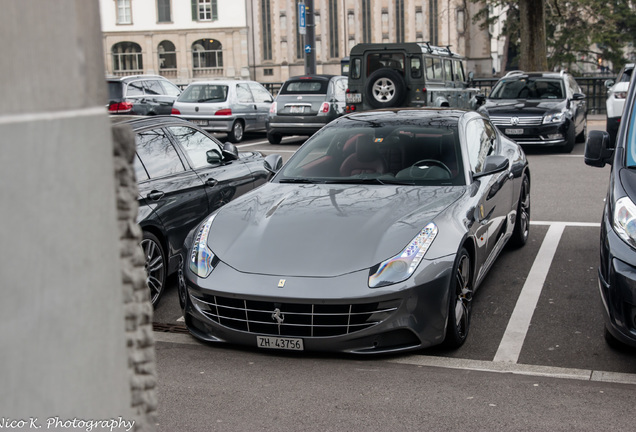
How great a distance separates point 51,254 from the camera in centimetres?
123

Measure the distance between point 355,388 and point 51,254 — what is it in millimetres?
3333

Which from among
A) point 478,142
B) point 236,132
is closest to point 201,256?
point 478,142

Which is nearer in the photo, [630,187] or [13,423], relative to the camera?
[13,423]

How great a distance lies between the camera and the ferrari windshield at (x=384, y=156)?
20.7 feet


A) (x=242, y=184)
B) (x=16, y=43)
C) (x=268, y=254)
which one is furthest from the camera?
(x=242, y=184)

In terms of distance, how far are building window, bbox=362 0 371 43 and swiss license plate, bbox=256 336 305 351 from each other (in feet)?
290

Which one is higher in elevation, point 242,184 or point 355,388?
point 242,184

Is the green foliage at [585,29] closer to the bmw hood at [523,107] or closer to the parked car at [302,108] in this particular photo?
the parked car at [302,108]

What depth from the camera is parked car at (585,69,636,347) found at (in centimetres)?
448

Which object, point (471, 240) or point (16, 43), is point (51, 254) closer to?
point (16, 43)

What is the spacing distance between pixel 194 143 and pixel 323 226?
2589mm

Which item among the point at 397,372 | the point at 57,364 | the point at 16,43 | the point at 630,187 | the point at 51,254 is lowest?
the point at 397,372

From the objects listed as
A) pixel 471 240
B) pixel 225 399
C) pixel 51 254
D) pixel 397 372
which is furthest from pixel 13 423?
pixel 471 240

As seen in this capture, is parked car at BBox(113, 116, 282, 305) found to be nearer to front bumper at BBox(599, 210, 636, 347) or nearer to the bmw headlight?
front bumper at BBox(599, 210, 636, 347)
